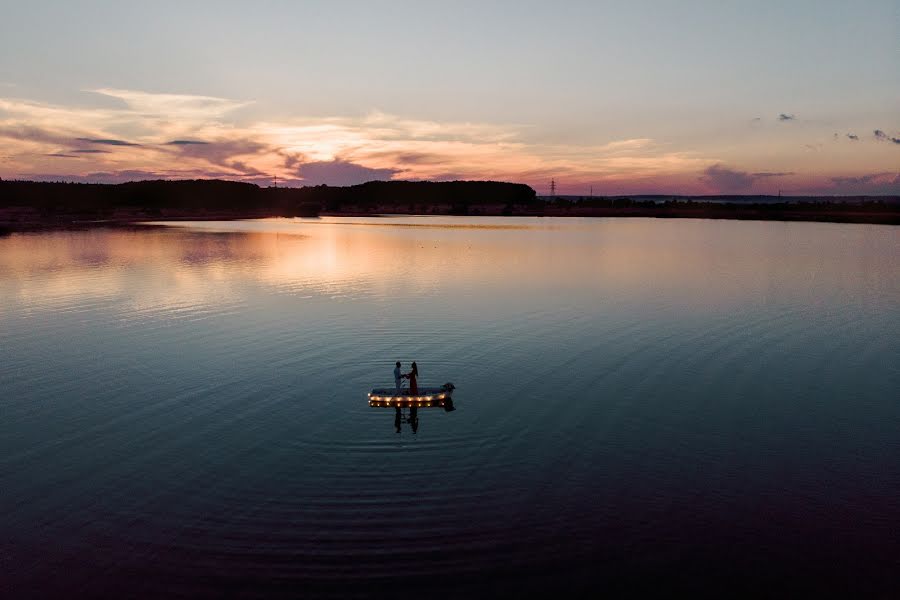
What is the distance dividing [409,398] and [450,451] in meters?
4.01

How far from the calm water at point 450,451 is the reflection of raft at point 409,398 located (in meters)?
0.63

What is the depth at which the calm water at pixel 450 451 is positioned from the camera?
1392 cm

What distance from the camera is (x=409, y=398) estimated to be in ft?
77.5

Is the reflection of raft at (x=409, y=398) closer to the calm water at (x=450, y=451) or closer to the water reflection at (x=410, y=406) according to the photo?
the water reflection at (x=410, y=406)

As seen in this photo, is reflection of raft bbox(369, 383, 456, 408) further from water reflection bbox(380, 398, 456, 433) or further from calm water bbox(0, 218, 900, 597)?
calm water bbox(0, 218, 900, 597)

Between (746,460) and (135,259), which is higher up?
(135,259)

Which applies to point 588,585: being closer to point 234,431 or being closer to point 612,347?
point 234,431

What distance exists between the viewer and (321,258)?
89688 mm

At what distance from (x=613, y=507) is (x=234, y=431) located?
13836 millimetres

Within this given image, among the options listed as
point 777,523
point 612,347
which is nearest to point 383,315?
point 612,347

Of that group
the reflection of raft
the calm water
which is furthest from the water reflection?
the calm water

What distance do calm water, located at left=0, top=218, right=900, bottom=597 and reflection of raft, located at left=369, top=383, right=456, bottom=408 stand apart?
633mm

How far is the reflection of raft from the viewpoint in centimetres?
2364

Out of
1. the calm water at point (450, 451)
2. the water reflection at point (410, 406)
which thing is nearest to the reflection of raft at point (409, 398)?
the water reflection at point (410, 406)
